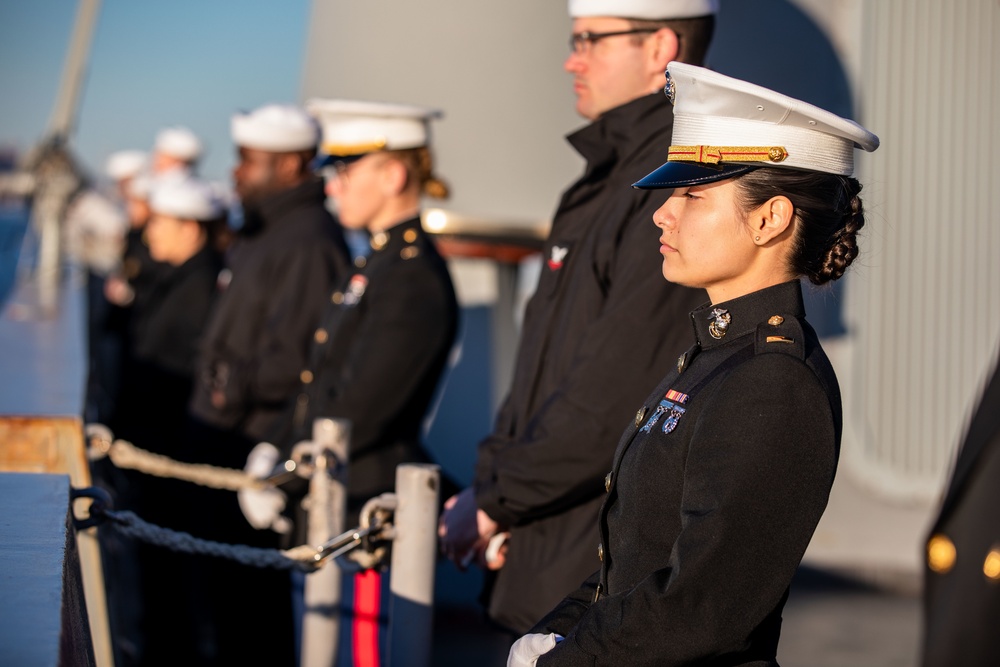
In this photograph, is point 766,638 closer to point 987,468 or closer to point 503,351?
point 987,468

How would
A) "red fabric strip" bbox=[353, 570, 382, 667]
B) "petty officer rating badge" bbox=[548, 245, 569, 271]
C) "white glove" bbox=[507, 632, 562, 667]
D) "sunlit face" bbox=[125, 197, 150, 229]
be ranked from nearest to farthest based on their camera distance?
"white glove" bbox=[507, 632, 562, 667] → "petty officer rating badge" bbox=[548, 245, 569, 271] → "red fabric strip" bbox=[353, 570, 382, 667] → "sunlit face" bbox=[125, 197, 150, 229]

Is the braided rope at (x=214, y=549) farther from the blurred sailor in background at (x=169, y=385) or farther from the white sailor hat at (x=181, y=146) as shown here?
the white sailor hat at (x=181, y=146)

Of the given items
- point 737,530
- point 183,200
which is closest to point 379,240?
point 737,530

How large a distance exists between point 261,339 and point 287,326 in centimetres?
25

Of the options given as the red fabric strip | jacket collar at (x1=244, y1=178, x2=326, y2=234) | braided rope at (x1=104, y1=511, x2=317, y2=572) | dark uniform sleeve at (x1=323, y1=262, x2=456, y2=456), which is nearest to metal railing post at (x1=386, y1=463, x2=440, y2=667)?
braided rope at (x1=104, y1=511, x2=317, y2=572)

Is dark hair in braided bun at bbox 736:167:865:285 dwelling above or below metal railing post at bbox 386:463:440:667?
above

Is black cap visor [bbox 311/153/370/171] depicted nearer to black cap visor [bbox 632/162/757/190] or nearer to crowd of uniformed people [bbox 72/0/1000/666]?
crowd of uniformed people [bbox 72/0/1000/666]

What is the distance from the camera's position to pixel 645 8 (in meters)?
3.03

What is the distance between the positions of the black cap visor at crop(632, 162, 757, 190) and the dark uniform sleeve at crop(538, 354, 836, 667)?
1.06ft

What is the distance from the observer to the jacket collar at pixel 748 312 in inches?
78.0

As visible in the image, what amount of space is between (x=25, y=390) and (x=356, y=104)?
1357 mm

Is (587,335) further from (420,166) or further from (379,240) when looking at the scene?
(420,166)

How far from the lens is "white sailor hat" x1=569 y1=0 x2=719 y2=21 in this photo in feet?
9.96

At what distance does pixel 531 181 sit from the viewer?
596 centimetres
